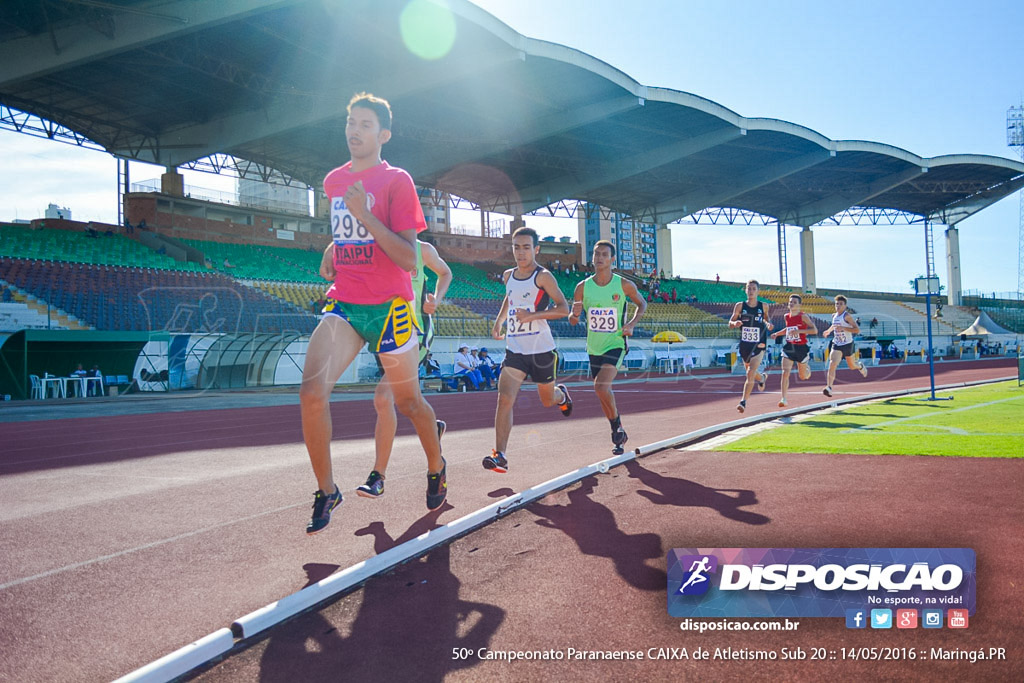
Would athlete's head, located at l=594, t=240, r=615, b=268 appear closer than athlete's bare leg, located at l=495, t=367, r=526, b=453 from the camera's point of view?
No

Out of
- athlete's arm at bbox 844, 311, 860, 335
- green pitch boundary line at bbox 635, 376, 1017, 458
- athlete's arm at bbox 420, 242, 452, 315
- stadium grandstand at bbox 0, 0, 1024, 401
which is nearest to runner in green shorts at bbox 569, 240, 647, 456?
green pitch boundary line at bbox 635, 376, 1017, 458

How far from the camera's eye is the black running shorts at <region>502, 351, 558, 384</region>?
629 cm

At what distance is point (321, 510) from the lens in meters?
3.79

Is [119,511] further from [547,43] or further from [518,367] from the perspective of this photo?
[547,43]

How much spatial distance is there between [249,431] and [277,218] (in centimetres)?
3494

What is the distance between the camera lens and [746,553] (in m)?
3.14

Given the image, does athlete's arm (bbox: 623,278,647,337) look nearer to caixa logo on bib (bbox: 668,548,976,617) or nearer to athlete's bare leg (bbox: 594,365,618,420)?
athlete's bare leg (bbox: 594,365,618,420)

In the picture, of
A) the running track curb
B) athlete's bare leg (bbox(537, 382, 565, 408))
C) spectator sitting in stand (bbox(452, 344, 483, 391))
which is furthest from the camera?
spectator sitting in stand (bbox(452, 344, 483, 391))

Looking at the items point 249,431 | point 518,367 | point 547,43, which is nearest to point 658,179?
point 547,43

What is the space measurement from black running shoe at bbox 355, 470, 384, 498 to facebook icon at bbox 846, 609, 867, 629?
8.65 feet

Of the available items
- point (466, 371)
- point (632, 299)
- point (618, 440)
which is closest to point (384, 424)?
point (618, 440)

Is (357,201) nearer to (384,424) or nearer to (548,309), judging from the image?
(384,424)

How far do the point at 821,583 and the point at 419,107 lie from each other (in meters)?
33.8

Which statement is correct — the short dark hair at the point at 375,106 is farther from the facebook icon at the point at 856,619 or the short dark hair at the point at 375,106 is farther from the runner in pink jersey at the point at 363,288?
the facebook icon at the point at 856,619
